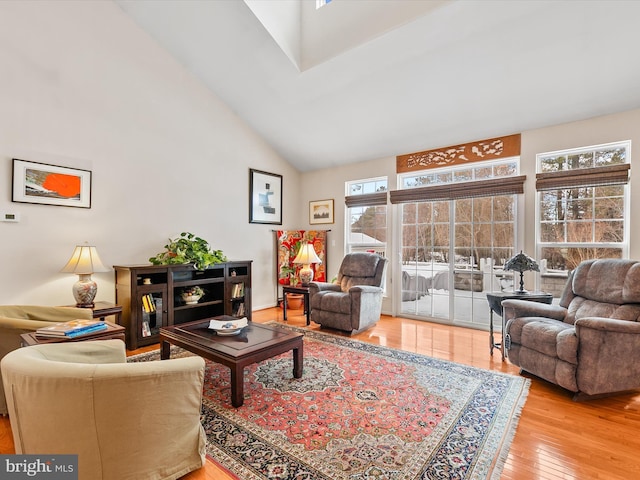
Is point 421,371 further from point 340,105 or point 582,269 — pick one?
point 340,105

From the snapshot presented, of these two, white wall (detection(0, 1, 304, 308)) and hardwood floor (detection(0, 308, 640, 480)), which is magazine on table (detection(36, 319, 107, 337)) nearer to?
hardwood floor (detection(0, 308, 640, 480))

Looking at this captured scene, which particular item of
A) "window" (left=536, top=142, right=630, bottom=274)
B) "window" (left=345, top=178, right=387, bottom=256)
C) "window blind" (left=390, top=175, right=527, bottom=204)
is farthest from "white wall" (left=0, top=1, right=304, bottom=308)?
"window" (left=536, top=142, right=630, bottom=274)

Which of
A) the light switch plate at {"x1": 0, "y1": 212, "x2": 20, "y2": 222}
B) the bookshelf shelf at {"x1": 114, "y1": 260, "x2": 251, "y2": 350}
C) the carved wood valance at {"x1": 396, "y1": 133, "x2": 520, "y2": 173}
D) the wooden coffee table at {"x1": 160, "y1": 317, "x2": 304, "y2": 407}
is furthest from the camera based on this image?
the carved wood valance at {"x1": 396, "y1": 133, "x2": 520, "y2": 173}

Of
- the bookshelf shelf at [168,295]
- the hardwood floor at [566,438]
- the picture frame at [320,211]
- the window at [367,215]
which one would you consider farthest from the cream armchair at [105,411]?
the picture frame at [320,211]

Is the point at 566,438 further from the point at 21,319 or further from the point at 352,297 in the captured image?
the point at 21,319

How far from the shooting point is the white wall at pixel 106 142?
315cm

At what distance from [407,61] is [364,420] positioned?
346 cm

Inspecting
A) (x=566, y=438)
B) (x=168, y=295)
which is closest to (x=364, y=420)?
(x=566, y=438)

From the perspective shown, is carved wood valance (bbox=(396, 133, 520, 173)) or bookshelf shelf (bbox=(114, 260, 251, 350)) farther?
carved wood valance (bbox=(396, 133, 520, 173))

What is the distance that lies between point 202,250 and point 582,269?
417cm

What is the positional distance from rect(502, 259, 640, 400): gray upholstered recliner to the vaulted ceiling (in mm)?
1844

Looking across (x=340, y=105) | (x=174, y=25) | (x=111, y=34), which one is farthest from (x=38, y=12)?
(x=340, y=105)

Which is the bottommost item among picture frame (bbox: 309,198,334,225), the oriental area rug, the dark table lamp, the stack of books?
the oriental area rug

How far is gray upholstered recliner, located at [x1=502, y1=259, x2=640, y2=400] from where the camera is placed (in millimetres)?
2266
